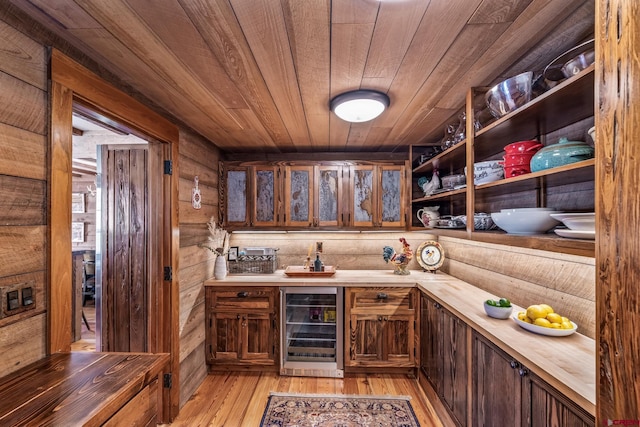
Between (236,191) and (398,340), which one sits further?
(236,191)

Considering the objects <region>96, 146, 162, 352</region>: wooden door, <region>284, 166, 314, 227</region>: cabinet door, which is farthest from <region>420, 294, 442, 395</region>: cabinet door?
<region>96, 146, 162, 352</region>: wooden door

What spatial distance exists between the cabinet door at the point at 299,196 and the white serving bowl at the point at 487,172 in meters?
1.76

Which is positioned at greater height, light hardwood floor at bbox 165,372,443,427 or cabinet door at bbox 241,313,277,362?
cabinet door at bbox 241,313,277,362

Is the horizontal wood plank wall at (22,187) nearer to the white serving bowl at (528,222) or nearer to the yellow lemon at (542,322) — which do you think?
the white serving bowl at (528,222)

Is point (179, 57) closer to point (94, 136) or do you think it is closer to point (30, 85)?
point (30, 85)

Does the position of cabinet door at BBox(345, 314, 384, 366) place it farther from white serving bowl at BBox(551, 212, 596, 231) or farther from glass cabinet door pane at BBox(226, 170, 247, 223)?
white serving bowl at BBox(551, 212, 596, 231)

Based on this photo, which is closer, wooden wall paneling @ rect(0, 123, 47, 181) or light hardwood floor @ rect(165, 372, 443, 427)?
wooden wall paneling @ rect(0, 123, 47, 181)

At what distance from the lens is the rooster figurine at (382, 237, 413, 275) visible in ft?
9.98

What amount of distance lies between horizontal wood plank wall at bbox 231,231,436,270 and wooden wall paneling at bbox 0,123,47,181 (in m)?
2.28

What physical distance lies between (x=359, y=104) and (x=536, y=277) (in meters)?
1.64

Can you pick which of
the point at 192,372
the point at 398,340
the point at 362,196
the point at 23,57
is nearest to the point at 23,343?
the point at 23,57

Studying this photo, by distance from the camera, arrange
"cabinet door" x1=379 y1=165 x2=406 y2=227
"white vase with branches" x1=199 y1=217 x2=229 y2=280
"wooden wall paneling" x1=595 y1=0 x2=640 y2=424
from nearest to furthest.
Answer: "wooden wall paneling" x1=595 y1=0 x2=640 y2=424 < "white vase with branches" x1=199 y1=217 x2=229 y2=280 < "cabinet door" x1=379 y1=165 x2=406 y2=227

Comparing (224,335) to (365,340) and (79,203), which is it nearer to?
(365,340)

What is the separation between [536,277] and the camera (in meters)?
1.87
